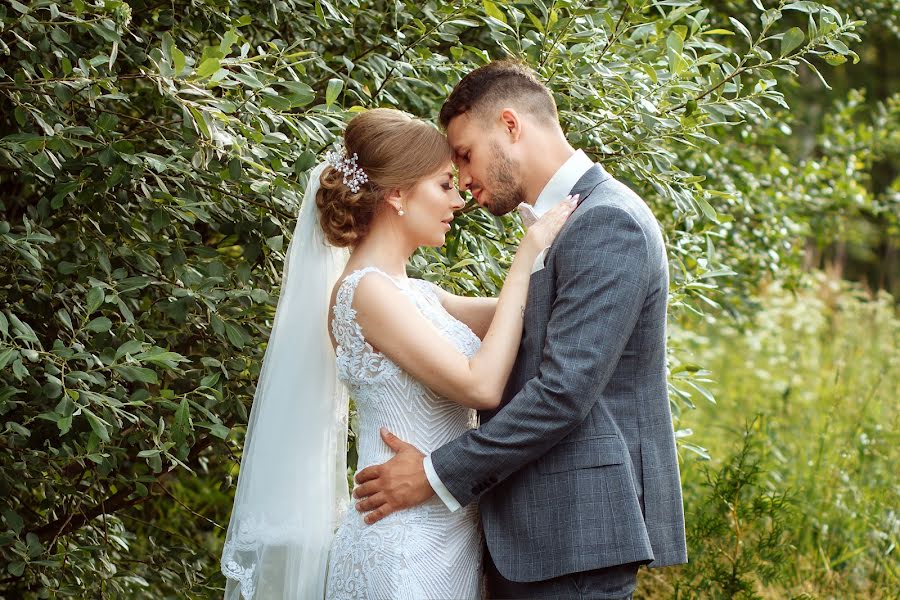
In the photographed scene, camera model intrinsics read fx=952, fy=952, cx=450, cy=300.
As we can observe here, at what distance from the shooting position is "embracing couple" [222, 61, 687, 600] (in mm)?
2334

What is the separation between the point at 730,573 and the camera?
384 centimetres

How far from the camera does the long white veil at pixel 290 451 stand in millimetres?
2732

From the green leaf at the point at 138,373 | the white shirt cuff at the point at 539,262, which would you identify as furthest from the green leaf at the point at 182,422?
the white shirt cuff at the point at 539,262

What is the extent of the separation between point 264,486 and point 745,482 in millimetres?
2007

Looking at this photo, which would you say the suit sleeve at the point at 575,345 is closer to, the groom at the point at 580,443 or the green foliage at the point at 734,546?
the groom at the point at 580,443

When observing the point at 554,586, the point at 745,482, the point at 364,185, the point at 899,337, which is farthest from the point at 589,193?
the point at 899,337

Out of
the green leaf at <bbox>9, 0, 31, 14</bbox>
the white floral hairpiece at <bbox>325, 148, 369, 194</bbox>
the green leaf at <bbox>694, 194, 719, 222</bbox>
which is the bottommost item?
the green leaf at <bbox>694, 194, 719, 222</bbox>

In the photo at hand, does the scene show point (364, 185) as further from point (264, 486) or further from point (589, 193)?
point (264, 486)

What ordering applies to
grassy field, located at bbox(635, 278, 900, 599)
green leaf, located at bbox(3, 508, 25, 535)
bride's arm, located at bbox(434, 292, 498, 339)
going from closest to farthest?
green leaf, located at bbox(3, 508, 25, 535), bride's arm, located at bbox(434, 292, 498, 339), grassy field, located at bbox(635, 278, 900, 599)

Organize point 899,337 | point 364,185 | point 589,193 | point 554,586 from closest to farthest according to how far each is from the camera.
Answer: point 554,586 → point 589,193 → point 364,185 → point 899,337

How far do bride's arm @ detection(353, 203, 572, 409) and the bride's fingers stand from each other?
12.6 inches

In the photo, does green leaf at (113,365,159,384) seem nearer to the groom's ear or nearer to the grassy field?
the groom's ear

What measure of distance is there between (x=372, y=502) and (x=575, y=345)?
0.71 m

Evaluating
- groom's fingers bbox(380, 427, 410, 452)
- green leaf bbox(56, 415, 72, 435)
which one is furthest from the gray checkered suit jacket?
green leaf bbox(56, 415, 72, 435)
